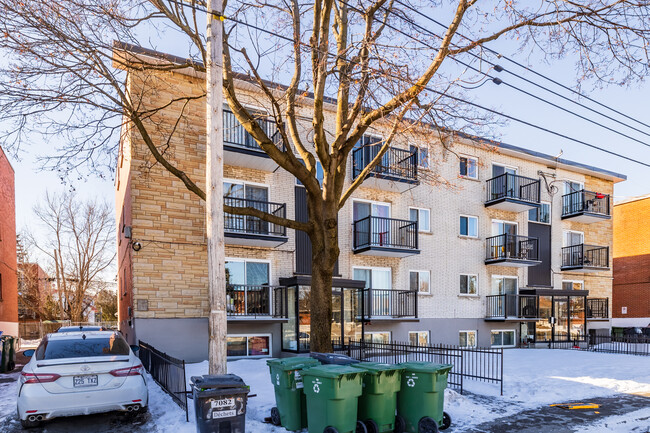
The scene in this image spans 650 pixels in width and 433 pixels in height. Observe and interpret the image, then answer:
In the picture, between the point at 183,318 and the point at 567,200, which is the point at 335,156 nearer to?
the point at 183,318

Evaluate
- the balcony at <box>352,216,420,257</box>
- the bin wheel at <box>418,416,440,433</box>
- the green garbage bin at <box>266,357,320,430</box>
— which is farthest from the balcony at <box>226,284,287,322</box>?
the bin wheel at <box>418,416,440,433</box>

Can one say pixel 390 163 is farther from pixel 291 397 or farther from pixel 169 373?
pixel 291 397

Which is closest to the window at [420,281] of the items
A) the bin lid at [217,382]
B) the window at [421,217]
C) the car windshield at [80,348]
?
the window at [421,217]

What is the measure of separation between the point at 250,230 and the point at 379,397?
29.5 ft

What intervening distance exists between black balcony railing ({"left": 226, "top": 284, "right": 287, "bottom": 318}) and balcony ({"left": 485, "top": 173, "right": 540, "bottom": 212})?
10812 mm

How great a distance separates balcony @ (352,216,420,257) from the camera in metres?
17.4

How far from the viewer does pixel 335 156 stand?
34.2 feet

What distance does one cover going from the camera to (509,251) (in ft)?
68.2

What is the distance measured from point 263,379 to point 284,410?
Answer: 387cm

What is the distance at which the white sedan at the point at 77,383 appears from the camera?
6543mm

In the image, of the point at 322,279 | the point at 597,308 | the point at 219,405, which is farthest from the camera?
the point at 597,308

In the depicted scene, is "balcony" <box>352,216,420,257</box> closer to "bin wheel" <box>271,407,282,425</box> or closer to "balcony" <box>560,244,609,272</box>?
"balcony" <box>560,244,609,272</box>

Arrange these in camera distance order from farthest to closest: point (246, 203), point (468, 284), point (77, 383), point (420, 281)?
point (468, 284) → point (420, 281) → point (246, 203) → point (77, 383)

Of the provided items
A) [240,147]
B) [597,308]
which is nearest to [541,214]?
[597,308]
